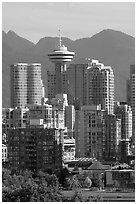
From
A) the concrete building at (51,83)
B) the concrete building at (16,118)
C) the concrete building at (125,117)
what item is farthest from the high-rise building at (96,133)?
the concrete building at (51,83)

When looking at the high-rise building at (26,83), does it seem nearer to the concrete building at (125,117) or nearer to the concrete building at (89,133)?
the concrete building at (125,117)

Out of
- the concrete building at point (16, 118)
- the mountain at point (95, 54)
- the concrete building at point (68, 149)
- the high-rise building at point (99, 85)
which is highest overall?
the mountain at point (95, 54)

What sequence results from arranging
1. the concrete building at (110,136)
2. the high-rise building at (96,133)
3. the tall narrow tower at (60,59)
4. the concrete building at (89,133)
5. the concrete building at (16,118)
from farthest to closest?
the tall narrow tower at (60,59), the concrete building at (89,133), the high-rise building at (96,133), the concrete building at (110,136), the concrete building at (16,118)

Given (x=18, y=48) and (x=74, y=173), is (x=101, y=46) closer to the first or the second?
(x=18, y=48)

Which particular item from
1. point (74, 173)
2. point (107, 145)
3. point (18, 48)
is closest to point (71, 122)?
point (107, 145)

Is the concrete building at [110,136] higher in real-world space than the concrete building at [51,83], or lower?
lower

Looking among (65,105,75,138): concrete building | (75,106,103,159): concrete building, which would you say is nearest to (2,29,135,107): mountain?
(65,105,75,138): concrete building
